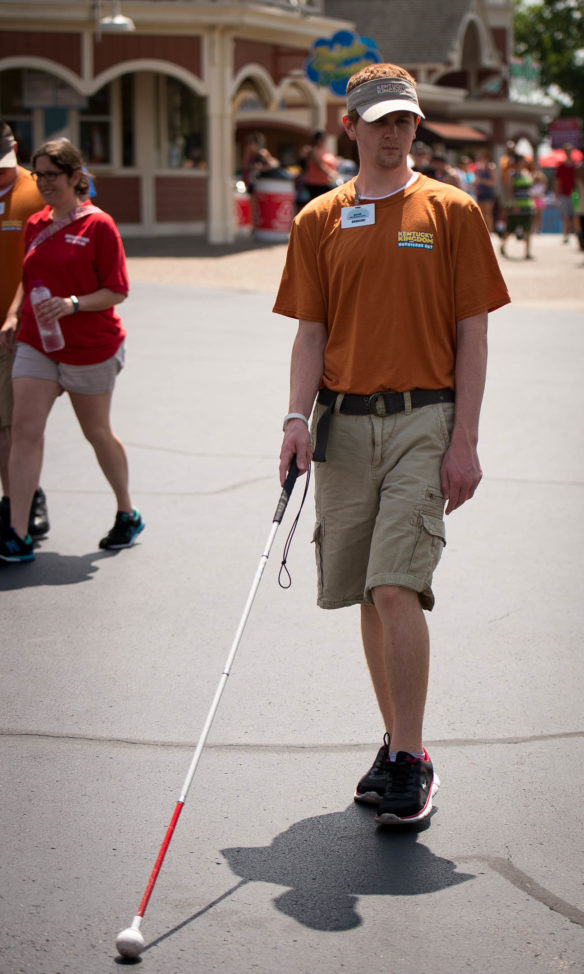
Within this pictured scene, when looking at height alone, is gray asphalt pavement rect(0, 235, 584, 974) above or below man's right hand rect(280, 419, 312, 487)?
below

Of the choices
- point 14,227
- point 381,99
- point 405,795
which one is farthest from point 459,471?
point 14,227

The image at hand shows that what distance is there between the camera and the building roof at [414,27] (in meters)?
47.9

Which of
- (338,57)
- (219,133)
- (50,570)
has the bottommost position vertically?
(50,570)

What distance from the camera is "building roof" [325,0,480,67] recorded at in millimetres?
47938

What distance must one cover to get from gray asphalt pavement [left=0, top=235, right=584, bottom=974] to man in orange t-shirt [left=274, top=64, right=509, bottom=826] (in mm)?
321

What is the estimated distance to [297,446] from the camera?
12.1ft

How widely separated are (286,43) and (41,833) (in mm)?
27444

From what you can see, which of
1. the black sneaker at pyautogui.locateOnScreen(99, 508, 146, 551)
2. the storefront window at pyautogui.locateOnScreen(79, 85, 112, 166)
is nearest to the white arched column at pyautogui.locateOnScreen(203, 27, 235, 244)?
the storefront window at pyautogui.locateOnScreen(79, 85, 112, 166)

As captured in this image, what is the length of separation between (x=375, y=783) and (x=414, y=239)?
1536mm

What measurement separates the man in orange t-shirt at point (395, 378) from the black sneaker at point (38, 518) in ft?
→ 10.9

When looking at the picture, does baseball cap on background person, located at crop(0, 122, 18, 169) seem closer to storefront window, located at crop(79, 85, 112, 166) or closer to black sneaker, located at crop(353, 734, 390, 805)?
black sneaker, located at crop(353, 734, 390, 805)

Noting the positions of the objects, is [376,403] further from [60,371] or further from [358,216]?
[60,371]

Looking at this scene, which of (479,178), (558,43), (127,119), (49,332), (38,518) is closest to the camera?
(49,332)

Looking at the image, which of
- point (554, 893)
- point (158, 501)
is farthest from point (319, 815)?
point (158, 501)
